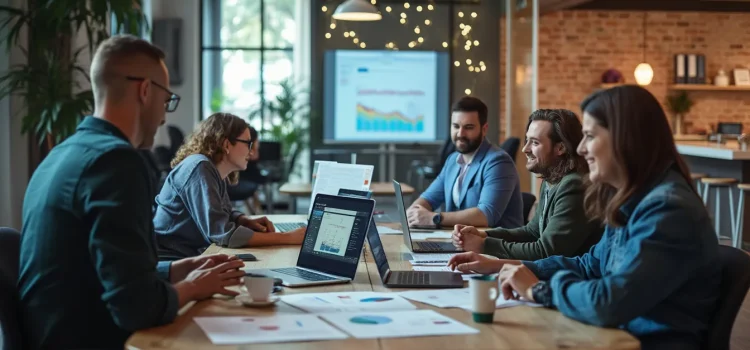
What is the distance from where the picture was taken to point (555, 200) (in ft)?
10.3

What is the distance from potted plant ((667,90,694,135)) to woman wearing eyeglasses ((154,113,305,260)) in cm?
996

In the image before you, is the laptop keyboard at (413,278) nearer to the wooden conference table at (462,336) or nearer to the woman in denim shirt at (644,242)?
the wooden conference table at (462,336)

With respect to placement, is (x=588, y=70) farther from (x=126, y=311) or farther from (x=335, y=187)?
(x=126, y=311)

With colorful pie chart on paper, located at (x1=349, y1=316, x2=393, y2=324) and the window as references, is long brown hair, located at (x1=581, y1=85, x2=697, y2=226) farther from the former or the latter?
the window

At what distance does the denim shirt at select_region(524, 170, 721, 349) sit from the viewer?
6.63 ft

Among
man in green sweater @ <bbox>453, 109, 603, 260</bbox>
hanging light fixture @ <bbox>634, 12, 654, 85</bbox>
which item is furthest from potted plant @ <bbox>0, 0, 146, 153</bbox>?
hanging light fixture @ <bbox>634, 12, 654, 85</bbox>

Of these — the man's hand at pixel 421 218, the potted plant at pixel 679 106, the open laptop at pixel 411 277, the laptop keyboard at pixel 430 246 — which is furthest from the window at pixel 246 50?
the open laptop at pixel 411 277

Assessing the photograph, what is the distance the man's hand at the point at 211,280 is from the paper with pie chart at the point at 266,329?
16 cm

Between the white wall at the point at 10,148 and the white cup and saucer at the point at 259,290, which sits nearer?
the white cup and saucer at the point at 259,290

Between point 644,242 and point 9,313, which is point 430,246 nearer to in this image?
point 644,242

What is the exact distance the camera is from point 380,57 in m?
12.2

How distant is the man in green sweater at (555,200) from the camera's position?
3.05m

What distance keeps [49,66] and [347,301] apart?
3.83 meters

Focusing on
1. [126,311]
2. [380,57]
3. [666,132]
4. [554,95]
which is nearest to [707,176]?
[554,95]
